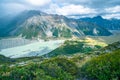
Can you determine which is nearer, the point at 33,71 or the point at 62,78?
the point at 62,78

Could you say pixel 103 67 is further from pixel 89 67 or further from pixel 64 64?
→ pixel 64 64

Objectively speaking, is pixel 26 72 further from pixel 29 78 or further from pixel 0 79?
pixel 0 79

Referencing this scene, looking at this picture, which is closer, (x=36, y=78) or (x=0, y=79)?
(x=36, y=78)

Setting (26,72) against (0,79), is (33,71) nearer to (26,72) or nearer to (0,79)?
(26,72)

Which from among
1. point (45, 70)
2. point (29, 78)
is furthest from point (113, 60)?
point (29, 78)

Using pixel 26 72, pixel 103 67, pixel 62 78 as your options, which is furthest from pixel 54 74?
pixel 103 67

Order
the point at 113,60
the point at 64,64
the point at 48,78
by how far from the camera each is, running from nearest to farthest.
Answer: the point at 48,78 < the point at 113,60 < the point at 64,64

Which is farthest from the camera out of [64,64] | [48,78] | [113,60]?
[64,64]

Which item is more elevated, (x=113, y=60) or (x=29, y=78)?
→ (x=113, y=60)
